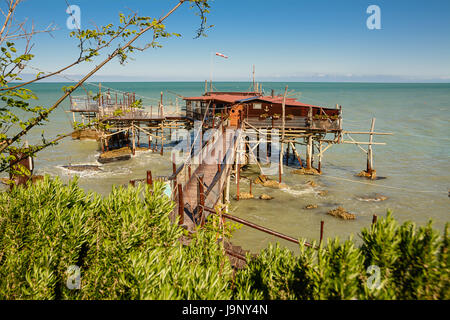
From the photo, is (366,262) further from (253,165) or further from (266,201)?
(253,165)

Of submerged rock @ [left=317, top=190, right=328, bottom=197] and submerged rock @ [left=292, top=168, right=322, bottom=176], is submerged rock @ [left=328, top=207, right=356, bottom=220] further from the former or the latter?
submerged rock @ [left=292, top=168, right=322, bottom=176]

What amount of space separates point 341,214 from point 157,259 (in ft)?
53.2

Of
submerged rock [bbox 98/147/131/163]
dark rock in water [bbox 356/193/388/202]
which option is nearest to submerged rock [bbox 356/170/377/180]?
dark rock in water [bbox 356/193/388/202]

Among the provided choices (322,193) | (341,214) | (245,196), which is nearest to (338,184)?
(322,193)

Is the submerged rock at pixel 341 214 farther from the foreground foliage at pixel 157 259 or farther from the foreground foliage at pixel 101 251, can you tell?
the foreground foliage at pixel 101 251

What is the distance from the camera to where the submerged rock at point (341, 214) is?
57.5 ft

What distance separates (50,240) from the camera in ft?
15.5

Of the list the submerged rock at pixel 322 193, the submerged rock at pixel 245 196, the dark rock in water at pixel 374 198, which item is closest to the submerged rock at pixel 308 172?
the submerged rock at pixel 322 193

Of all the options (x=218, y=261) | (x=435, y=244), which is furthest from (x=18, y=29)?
(x=435, y=244)

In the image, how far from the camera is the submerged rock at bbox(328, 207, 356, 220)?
17.5m

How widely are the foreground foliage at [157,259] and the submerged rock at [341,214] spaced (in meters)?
14.4

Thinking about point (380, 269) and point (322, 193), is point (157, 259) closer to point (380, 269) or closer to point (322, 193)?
point (380, 269)

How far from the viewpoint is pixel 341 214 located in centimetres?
1778

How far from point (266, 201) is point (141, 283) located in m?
17.2
